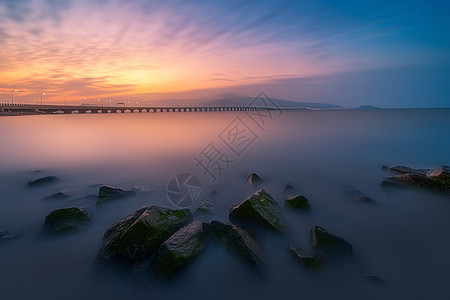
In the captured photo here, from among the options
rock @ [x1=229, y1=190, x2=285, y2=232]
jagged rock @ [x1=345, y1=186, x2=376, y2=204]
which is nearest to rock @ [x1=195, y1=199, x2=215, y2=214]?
rock @ [x1=229, y1=190, x2=285, y2=232]

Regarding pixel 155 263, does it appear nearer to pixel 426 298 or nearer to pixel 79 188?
pixel 426 298

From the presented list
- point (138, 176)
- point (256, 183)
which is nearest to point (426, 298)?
point (256, 183)

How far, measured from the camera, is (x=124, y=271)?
161 inches

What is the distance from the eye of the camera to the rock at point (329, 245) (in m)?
4.57

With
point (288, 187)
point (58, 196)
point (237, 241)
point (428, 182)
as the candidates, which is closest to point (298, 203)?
point (288, 187)

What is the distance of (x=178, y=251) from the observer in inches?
161

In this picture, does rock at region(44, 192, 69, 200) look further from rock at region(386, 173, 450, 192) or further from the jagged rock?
rock at region(386, 173, 450, 192)

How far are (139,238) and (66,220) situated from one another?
101 inches

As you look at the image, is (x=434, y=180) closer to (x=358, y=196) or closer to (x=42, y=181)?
(x=358, y=196)

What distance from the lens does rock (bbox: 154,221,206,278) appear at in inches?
155

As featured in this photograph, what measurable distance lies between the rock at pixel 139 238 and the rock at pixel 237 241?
88cm

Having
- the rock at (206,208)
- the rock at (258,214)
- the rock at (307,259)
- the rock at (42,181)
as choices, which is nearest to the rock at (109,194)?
the rock at (206,208)

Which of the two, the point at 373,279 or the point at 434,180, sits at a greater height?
the point at 434,180

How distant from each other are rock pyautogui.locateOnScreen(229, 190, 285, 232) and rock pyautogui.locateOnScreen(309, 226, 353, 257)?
3.03ft
